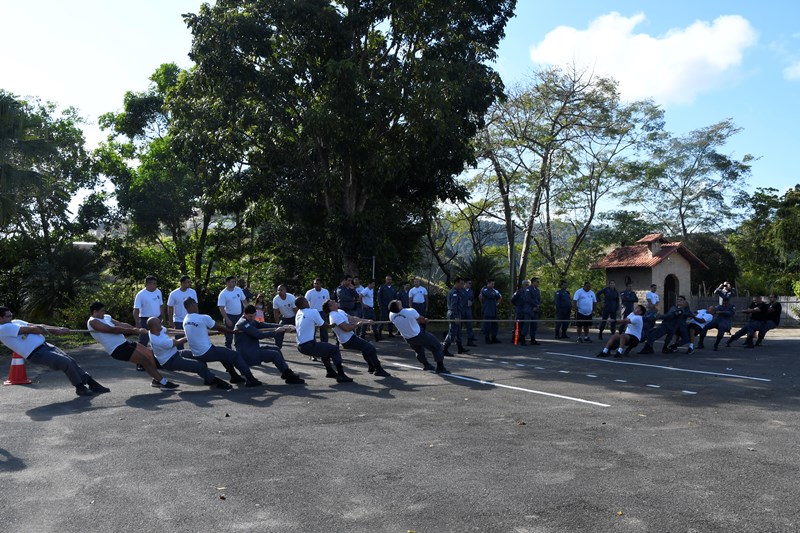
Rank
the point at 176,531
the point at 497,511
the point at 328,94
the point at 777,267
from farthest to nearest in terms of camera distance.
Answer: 1. the point at 777,267
2. the point at 328,94
3. the point at 497,511
4. the point at 176,531

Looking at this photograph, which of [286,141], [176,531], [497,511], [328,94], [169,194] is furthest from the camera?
[169,194]

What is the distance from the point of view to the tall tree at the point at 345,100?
22047 millimetres

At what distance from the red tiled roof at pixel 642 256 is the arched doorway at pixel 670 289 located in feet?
5.27

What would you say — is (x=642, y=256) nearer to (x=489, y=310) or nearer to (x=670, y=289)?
(x=670, y=289)

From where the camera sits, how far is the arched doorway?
40.8m

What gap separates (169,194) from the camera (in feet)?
107

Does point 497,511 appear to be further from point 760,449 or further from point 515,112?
point 515,112

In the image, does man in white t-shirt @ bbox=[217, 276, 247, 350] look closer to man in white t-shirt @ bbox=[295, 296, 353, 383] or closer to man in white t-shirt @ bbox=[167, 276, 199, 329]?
man in white t-shirt @ bbox=[167, 276, 199, 329]

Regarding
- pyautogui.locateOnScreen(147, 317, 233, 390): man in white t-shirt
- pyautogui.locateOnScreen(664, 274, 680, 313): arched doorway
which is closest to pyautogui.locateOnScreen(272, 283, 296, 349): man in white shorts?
pyautogui.locateOnScreen(147, 317, 233, 390): man in white t-shirt

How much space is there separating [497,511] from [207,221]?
1197 inches

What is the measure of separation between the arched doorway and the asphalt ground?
2937 centimetres

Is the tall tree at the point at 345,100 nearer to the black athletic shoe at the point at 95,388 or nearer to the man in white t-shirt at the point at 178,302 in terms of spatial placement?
the man in white t-shirt at the point at 178,302

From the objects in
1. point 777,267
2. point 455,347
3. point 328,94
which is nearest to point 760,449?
point 455,347

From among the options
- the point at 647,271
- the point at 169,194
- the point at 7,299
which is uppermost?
the point at 169,194
